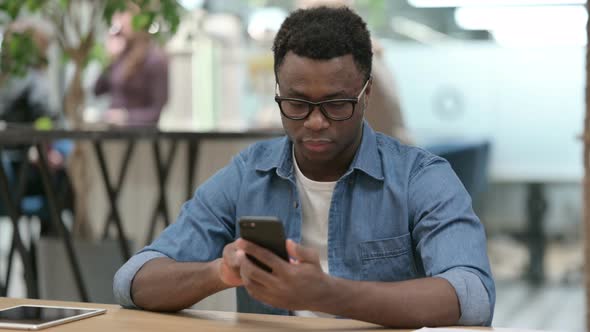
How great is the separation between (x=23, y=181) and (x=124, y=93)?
1473mm

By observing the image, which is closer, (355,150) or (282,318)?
(282,318)

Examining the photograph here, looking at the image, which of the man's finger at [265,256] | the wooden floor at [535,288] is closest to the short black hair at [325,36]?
the man's finger at [265,256]

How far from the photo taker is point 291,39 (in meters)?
1.79

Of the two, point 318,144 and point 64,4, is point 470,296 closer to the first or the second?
point 318,144

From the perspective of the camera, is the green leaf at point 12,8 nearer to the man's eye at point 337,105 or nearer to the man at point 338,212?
the man at point 338,212

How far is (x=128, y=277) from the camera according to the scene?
185 centimetres

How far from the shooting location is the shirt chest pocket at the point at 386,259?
185 centimetres

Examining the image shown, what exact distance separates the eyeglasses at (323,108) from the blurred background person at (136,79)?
10.8 ft

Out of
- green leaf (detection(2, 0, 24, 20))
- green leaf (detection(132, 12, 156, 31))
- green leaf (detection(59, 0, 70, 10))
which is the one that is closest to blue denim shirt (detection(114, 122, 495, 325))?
green leaf (detection(132, 12, 156, 31))

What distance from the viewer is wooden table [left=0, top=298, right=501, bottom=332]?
1591 millimetres

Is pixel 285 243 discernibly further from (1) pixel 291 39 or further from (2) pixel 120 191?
(2) pixel 120 191

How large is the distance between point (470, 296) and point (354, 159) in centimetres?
37

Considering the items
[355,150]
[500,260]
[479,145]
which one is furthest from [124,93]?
[355,150]

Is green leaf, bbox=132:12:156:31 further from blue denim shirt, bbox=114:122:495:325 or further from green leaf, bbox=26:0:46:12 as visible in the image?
blue denim shirt, bbox=114:122:495:325
